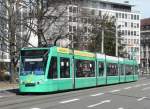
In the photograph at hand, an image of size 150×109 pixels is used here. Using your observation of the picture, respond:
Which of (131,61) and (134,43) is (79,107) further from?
(134,43)

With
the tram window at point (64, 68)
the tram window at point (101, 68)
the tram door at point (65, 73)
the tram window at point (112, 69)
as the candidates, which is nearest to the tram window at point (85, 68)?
the tram door at point (65, 73)

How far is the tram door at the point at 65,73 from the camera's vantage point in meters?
28.7

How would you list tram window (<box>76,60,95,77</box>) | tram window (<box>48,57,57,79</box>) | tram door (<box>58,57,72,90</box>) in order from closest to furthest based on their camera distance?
tram window (<box>48,57,57,79</box>)
tram door (<box>58,57,72,90</box>)
tram window (<box>76,60,95,77</box>)

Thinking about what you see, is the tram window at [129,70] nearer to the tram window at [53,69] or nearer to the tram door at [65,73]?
the tram door at [65,73]

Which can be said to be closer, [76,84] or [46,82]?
[46,82]

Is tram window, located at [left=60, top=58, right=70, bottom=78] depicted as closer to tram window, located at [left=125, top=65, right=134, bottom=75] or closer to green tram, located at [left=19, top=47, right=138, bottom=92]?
green tram, located at [left=19, top=47, right=138, bottom=92]

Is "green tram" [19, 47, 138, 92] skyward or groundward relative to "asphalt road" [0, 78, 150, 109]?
skyward

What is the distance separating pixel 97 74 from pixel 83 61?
3935 millimetres

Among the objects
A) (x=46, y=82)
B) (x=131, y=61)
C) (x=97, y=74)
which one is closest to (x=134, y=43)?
(x=131, y=61)

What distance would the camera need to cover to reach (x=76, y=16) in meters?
50.9

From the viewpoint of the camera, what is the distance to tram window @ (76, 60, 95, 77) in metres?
32.0

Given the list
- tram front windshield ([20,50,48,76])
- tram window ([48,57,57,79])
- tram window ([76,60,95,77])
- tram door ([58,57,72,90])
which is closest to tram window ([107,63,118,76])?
tram window ([76,60,95,77])

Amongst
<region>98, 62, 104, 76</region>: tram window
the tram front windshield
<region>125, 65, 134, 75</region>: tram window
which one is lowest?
<region>125, 65, 134, 75</region>: tram window

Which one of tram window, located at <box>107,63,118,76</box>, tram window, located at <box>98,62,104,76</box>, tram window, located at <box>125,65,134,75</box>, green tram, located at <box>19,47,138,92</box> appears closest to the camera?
green tram, located at <box>19,47,138,92</box>
